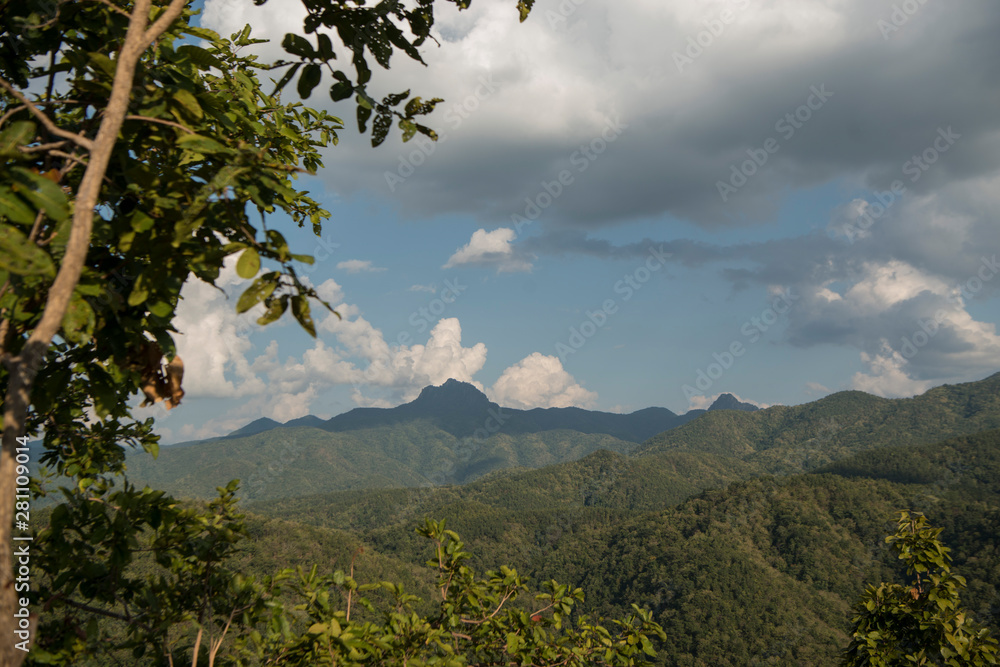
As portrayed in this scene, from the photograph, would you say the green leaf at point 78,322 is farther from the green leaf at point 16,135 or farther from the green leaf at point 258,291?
the green leaf at point 258,291

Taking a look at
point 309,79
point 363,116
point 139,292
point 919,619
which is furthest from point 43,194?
point 919,619

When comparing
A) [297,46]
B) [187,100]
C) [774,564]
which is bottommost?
[774,564]

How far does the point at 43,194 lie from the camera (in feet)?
5.06

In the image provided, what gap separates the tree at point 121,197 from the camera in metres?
1.43

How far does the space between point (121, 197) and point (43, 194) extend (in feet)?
1.63

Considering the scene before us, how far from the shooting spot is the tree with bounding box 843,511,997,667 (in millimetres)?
6520

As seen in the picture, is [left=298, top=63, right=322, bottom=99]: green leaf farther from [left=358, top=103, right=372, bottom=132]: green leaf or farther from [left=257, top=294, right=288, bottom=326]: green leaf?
[left=257, top=294, right=288, bottom=326]: green leaf

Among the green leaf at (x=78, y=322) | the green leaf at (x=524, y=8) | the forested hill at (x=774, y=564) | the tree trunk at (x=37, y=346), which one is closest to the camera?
the tree trunk at (x=37, y=346)


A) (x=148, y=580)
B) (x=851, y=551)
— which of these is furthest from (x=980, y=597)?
(x=148, y=580)

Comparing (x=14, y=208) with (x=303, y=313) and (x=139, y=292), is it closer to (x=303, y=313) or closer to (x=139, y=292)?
(x=139, y=292)

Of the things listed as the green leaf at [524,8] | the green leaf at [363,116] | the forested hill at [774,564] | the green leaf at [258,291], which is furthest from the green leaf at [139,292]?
the forested hill at [774,564]

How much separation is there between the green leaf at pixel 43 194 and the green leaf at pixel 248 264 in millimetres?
532

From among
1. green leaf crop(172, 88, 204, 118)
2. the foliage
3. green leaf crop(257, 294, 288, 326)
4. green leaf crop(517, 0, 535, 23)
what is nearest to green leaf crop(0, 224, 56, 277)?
green leaf crop(257, 294, 288, 326)

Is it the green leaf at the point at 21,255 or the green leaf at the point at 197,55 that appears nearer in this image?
the green leaf at the point at 21,255
